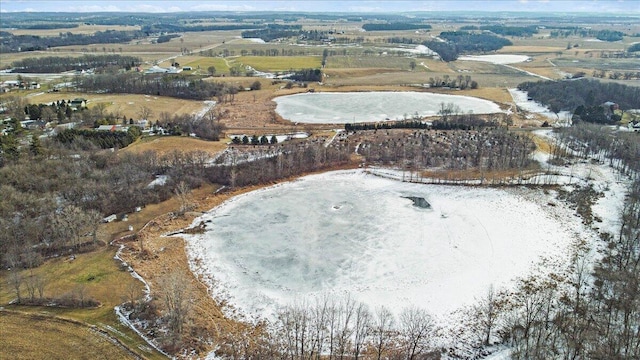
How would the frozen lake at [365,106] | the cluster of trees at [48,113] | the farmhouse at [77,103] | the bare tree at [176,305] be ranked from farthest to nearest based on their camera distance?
the frozen lake at [365,106], the farmhouse at [77,103], the cluster of trees at [48,113], the bare tree at [176,305]

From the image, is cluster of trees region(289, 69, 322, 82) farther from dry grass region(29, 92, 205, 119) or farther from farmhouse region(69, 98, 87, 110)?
farmhouse region(69, 98, 87, 110)

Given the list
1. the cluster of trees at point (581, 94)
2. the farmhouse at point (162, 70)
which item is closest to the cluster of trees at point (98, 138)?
the farmhouse at point (162, 70)

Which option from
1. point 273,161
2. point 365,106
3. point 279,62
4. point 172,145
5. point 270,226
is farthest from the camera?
point 279,62

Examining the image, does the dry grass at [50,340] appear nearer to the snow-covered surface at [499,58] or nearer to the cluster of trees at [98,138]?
the cluster of trees at [98,138]

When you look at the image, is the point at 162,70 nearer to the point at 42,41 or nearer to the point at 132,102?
the point at 132,102

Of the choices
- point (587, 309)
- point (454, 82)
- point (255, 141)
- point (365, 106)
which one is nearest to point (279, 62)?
point (454, 82)
